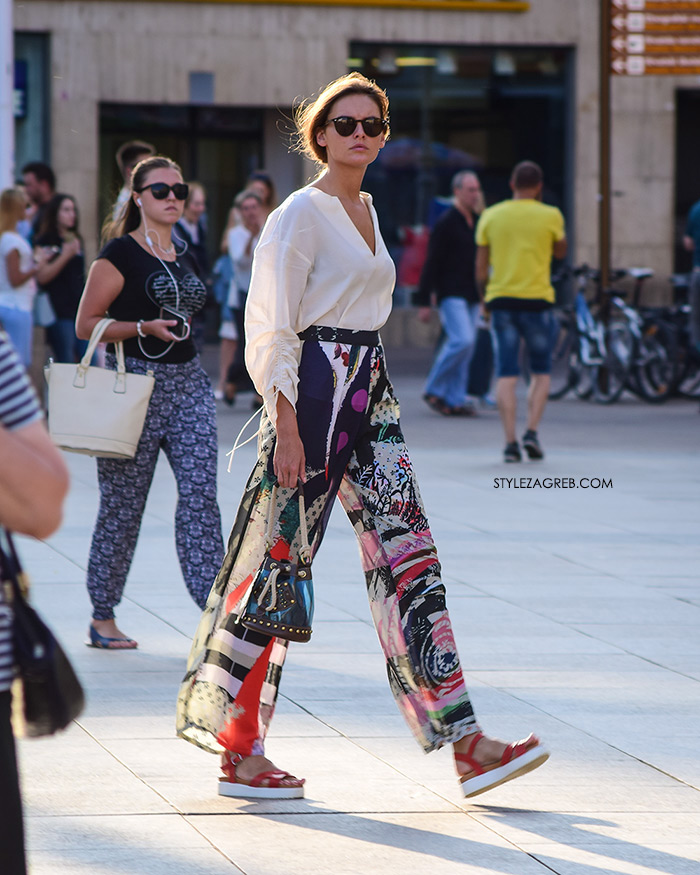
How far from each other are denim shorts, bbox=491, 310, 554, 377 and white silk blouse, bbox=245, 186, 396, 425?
6.87 m

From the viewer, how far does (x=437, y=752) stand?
476 cm

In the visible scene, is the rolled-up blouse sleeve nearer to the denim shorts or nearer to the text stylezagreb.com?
the text stylezagreb.com

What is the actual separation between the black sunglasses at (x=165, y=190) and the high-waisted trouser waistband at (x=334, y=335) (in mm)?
1907

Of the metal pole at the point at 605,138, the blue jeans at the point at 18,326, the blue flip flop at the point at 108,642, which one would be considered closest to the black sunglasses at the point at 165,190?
the blue flip flop at the point at 108,642

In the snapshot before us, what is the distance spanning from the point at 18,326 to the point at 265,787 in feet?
26.9

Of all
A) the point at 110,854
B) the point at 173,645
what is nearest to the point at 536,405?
the point at 173,645

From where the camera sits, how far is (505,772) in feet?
13.7

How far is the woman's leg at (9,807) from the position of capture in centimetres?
243

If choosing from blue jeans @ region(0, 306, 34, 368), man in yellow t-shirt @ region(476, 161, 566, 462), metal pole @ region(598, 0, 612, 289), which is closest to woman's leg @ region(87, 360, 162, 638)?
man in yellow t-shirt @ region(476, 161, 566, 462)

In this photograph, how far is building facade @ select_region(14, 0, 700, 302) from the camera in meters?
21.1

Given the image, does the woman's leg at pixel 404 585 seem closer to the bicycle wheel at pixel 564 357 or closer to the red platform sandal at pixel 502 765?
the red platform sandal at pixel 502 765

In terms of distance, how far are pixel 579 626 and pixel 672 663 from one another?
625 mm

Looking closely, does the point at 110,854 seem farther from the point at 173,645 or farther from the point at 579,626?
the point at 579,626

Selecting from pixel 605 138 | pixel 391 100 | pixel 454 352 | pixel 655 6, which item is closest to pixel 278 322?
pixel 454 352
